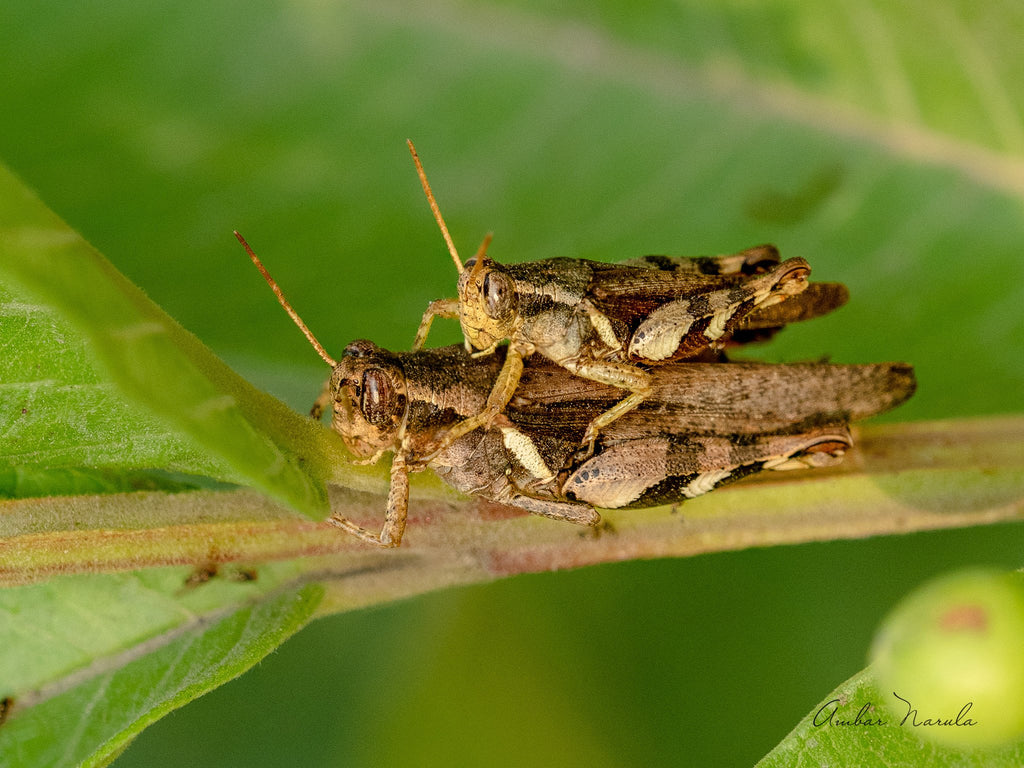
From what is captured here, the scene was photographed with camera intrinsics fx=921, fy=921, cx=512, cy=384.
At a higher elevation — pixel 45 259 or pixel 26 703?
pixel 45 259

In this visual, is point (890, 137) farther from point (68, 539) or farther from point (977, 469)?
point (68, 539)

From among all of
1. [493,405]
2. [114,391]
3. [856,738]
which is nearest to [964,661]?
[856,738]

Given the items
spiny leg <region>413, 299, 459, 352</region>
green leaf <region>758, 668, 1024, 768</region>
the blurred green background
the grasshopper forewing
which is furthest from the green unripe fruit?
spiny leg <region>413, 299, 459, 352</region>

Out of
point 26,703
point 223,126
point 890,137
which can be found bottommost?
point 26,703

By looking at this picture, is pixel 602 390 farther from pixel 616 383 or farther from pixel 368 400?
pixel 368 400

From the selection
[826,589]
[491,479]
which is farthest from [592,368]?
[826,589]

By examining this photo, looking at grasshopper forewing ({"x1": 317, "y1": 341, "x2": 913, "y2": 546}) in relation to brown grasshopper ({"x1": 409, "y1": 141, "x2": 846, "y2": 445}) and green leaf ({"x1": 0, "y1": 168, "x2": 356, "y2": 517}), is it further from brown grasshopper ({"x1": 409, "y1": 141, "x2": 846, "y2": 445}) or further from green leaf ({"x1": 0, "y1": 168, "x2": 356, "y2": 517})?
green leaf ({"x1": 0, "y1": 168, "x2": 356, "y2": 517})

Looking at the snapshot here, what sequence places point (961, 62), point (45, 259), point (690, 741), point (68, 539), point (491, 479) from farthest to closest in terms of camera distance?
point (690, 741)
point (961, 62)
point (491, 479)
point (68, 539)
point (45, 259)

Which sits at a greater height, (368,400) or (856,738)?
(368,400)
